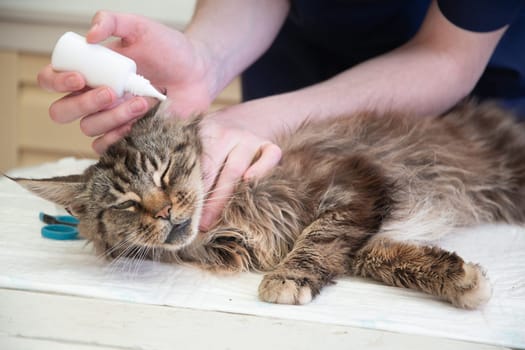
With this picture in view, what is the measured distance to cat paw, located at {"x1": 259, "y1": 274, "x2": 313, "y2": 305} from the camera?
1.32 meters

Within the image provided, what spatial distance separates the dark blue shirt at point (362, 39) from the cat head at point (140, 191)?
82 cm

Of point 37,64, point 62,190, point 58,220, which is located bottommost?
point 37,64

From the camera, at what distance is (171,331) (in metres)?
1.20

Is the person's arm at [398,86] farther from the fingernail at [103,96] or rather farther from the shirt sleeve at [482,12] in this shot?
the fingernail at [103,96]

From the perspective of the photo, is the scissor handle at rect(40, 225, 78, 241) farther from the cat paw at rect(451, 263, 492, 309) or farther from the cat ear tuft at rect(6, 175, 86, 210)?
the cat paw at rect(451, 263, 492, 309)

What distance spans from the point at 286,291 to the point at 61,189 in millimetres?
641

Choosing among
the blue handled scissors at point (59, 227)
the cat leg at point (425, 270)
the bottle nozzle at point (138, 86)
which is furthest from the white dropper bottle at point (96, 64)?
the cat leg at point (425, 270)

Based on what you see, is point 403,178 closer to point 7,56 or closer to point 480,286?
point 480,286

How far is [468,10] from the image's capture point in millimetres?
1805

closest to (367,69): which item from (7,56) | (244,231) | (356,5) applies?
(356,5)

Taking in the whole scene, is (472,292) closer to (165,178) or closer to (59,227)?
(165,178)

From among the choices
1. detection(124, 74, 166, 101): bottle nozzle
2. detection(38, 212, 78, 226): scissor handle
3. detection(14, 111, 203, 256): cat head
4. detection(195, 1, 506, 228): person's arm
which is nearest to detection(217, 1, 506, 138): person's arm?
detection(195, 1, 506, 228): person's arm

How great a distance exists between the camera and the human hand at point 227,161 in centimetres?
164

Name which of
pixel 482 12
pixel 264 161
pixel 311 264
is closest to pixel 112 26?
pixel 264 161
